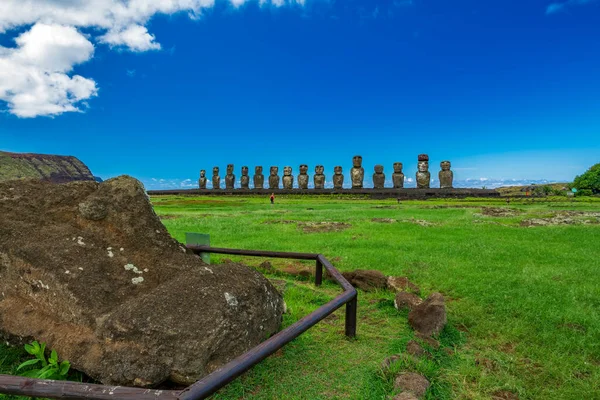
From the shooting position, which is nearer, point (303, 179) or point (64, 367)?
point (64, 367)

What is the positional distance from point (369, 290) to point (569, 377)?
3.03 meters

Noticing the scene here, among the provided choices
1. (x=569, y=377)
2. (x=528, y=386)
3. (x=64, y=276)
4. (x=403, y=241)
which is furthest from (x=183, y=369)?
(x=403, y=241)

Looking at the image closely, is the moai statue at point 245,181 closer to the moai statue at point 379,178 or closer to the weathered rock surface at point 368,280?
the moai statue at point 379,178

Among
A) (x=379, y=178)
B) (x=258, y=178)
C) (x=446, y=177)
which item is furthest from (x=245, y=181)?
(x=446, y=177)

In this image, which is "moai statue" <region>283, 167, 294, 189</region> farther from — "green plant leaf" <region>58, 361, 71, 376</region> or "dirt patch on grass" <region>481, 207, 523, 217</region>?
"green plant leaf" <region>58, 361, 71, 376</region>

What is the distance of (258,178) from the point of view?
51.1 metres

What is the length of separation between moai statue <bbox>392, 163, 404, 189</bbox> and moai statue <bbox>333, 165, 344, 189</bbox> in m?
5.95

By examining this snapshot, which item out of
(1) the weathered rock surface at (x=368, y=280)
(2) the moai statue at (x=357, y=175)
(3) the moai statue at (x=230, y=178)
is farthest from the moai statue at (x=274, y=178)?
(1) the weathered rock surface at (x=368, y=280)

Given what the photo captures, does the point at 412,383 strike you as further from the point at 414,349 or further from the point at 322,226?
the point at 322,226

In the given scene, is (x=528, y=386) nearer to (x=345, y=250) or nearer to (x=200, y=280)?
(x=200, y=280)

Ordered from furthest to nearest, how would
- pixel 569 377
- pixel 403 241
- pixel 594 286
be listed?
pixel 403 241 → pixel 594 286 → pixel 569 377

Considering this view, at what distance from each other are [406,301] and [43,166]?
118 metres

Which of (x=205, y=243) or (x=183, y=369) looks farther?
(x=205, y=243)

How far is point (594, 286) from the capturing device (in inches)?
249
